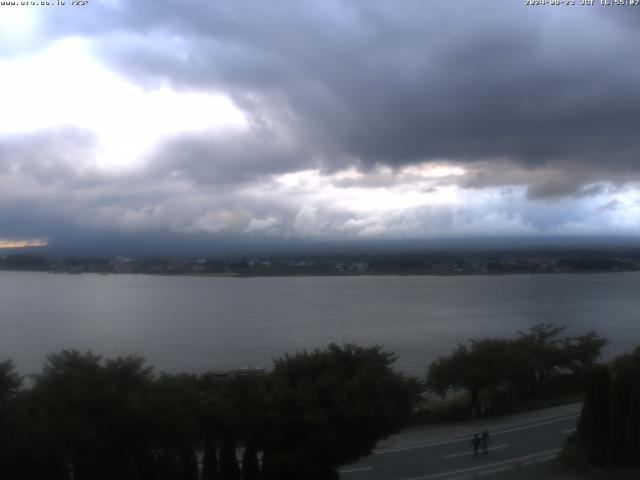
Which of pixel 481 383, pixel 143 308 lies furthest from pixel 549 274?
pixel 481 383

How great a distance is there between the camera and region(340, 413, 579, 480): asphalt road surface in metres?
16.8

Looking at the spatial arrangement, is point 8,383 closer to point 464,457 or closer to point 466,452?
point 464,457

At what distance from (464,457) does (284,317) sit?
49.8 m

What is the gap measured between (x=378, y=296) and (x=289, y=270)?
38352mm

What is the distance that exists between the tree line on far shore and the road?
2478mm

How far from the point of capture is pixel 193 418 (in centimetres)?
1335

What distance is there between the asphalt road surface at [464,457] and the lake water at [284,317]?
15979mm

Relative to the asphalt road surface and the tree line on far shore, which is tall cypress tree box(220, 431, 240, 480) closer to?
the tree line on far shore

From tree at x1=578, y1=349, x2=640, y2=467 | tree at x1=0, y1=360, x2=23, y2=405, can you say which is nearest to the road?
tree at x1=578, y1=349, x2=640, y2=467

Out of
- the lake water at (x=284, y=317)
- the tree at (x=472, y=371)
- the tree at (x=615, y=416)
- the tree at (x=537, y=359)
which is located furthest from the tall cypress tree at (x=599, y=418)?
the lake water at (x=284, y=317)

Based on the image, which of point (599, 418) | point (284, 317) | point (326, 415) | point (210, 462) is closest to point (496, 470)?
point (599, 418)

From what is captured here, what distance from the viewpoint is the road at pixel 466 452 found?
16.9 metres

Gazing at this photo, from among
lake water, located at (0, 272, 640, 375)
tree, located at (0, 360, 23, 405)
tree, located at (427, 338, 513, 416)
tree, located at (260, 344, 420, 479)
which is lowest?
lake water, located at (0, 272, 640, 375)

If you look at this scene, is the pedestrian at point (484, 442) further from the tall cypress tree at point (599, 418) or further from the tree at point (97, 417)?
the tree at point (97, 417)
